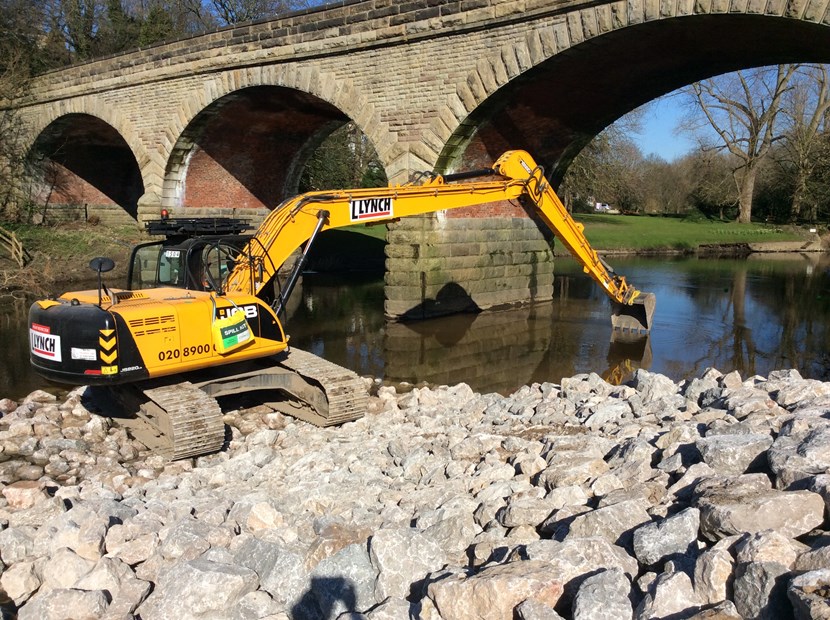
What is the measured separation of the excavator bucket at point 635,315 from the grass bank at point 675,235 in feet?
54.5

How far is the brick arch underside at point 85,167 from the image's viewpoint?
23.9 m

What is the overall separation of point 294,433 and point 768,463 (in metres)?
4.25

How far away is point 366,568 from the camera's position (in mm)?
3727

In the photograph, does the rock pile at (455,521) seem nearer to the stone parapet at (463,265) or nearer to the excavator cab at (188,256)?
the excavator cab at (188,256)

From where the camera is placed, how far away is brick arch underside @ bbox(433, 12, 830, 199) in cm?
1089

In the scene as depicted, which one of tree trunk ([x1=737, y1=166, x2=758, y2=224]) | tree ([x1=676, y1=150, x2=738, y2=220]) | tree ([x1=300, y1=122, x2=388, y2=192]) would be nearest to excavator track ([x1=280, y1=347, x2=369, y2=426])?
tree ([x1=300, y1=122, x2=388, y2=192])

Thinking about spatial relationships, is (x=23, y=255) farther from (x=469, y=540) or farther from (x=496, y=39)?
(x=469, y=540)

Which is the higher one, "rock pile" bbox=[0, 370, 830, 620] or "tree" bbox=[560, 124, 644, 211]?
"tree" bbox=[560, 124, 644, 211]

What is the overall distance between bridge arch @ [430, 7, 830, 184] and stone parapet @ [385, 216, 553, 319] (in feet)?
4.43

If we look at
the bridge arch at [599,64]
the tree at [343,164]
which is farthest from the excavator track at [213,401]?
the tree at [343,164]

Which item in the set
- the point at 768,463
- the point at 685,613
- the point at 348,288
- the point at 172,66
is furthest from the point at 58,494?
the point at 172,66

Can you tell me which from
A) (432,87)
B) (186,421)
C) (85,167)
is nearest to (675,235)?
(432,87)

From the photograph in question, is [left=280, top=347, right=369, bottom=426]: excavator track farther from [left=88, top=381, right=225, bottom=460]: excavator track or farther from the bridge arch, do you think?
the bridge arch

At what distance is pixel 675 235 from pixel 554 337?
23.1 m
